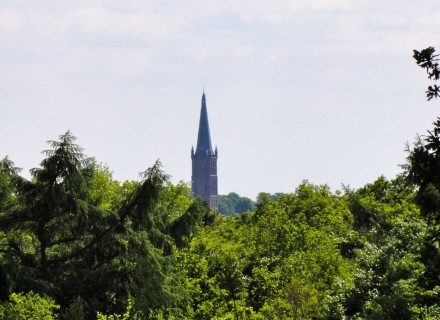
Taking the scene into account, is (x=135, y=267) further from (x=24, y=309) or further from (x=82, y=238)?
(x=24, y=309)

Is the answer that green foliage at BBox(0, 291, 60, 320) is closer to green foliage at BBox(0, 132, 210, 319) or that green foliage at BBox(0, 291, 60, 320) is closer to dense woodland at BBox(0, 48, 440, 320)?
dense woodland at BBox(0, 48, 440, 320)

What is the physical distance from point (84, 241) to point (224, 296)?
21.9 ft

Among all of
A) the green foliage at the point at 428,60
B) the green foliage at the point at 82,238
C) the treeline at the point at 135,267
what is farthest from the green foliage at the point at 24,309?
the green foliage at the point at 428,60

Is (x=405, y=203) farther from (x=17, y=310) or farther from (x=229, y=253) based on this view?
(x=17, y=310)

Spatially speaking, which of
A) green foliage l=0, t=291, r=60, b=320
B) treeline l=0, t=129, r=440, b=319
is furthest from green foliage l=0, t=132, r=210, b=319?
green foliage l=0, t=291, r=60, b=320

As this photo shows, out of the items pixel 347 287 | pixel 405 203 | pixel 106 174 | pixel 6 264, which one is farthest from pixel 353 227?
pixel 6 264

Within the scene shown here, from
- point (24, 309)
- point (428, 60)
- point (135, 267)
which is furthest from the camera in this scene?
point (135, 267)

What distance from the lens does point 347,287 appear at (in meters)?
40.1

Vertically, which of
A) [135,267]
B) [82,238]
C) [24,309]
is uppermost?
[82,238]

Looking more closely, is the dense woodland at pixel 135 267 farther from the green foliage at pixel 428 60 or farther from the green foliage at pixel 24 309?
the green foliage at pixel 428 60

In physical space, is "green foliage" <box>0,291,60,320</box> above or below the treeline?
below

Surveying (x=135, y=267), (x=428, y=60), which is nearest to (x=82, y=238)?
(x=135, y=267)

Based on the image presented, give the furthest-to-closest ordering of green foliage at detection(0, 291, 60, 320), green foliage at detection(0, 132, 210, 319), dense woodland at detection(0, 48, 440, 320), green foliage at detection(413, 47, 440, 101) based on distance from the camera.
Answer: green foliage at detection(0, 132, 210, 319) → dense woodland at detection(0, 48, 440, 320) → green foliage at detection(0, 291, 60, 320) → green foliage at detection(413, 47, 440, 101)

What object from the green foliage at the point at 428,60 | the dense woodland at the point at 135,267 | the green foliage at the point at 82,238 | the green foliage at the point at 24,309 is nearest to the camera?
the green foliage at the point at 428,60
